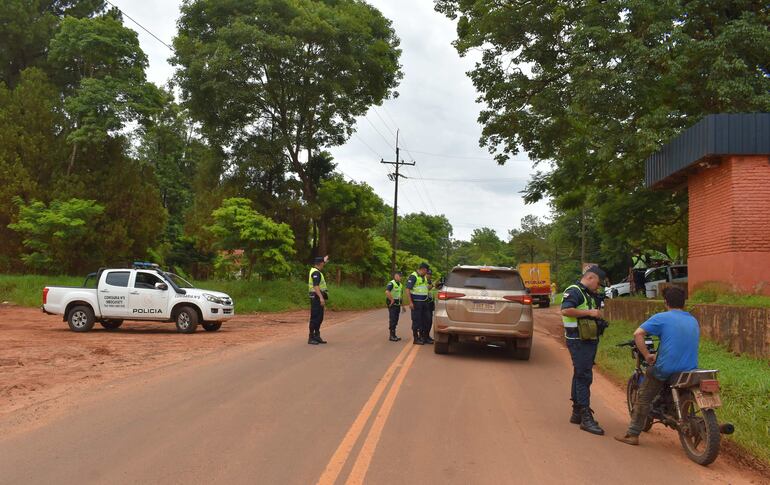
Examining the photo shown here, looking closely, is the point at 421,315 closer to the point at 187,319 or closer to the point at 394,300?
the point at 394,300

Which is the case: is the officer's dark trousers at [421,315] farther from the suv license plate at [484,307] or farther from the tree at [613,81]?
the tree at [613,81]

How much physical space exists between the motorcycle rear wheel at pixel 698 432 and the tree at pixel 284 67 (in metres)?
25.4

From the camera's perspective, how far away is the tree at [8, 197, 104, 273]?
26.6 metres

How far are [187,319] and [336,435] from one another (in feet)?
36.7

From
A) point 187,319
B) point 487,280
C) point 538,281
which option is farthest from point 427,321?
point 538,281

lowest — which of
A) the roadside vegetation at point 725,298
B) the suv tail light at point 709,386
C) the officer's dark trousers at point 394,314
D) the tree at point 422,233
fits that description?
the suv tail light at point 709,386

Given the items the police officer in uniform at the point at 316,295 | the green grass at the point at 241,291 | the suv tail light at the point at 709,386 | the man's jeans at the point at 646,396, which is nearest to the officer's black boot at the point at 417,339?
the police officer in uniform at the point at 316,295

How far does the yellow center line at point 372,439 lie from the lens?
16.0 feet

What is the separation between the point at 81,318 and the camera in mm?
16094

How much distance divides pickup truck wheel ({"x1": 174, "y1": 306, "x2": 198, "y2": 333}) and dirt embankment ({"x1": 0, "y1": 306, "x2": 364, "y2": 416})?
12.5 inches

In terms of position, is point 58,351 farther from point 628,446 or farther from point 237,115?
point 237,115

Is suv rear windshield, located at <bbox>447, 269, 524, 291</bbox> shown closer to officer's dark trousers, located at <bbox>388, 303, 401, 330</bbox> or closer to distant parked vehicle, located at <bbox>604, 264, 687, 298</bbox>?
officer's dark trousers, located at <bbox>388, 303, 401, 330</bbox>

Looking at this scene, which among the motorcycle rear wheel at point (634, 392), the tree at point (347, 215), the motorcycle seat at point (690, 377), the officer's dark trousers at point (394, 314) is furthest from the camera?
the tree at point (347, 215)

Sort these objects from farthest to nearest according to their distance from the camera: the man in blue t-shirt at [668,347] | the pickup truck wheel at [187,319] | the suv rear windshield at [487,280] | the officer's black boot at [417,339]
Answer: the pickup truck wheel at [187,319]
the officer's black boot at [417,339]
the suv rear windshield at [487,280]
the man in blue t-shirt at [668,347]
